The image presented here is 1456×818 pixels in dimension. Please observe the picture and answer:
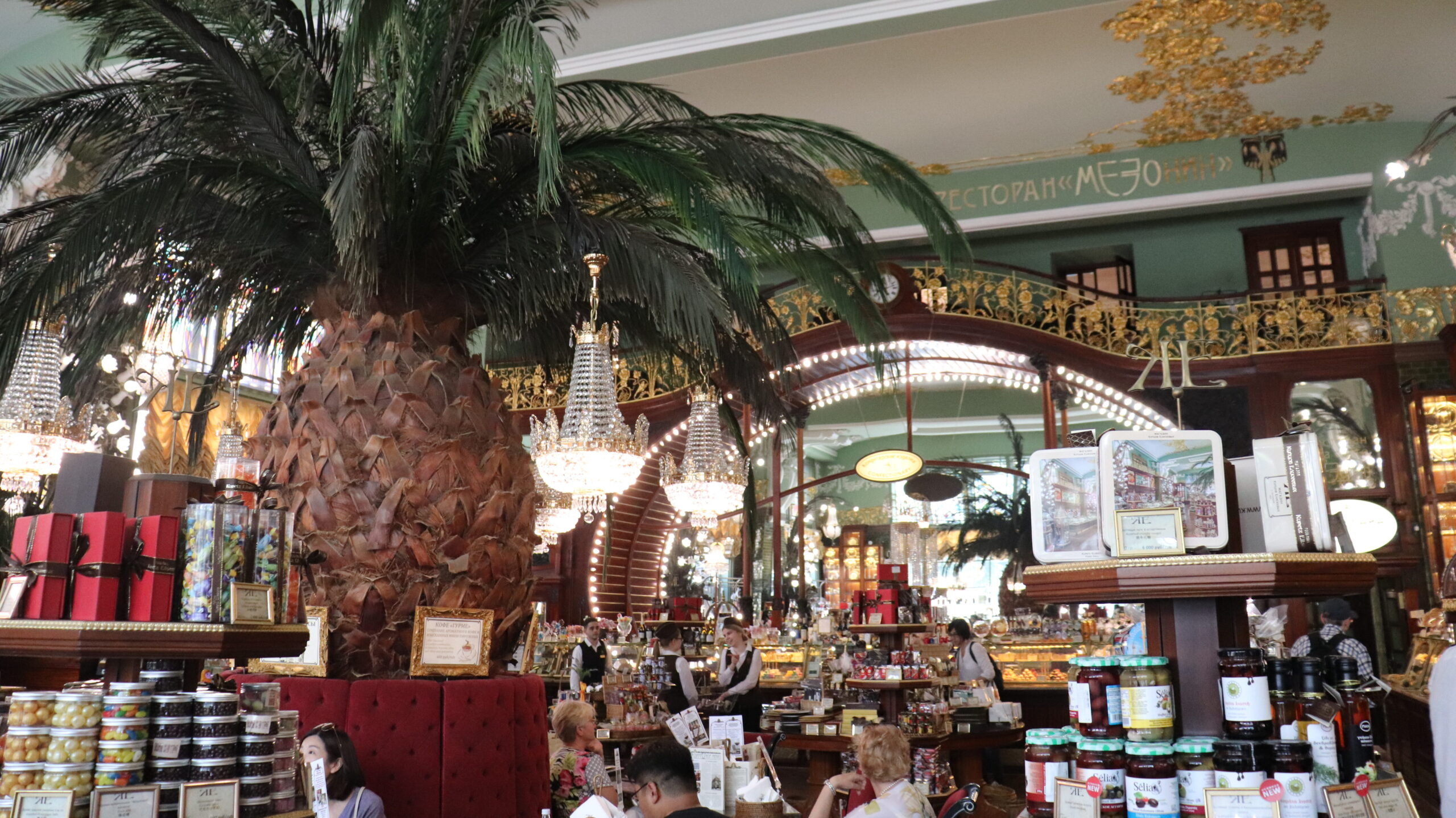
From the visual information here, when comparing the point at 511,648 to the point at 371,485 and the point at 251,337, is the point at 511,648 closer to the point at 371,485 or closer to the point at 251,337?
the point at 371,485

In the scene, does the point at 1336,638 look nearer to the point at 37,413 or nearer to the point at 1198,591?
the point at 1198,591

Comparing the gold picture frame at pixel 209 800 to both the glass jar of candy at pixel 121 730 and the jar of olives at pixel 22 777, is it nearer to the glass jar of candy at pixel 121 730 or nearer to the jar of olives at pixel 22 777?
the glass jar of candy at pixel 121 730

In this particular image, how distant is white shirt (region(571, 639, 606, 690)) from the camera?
846 cm

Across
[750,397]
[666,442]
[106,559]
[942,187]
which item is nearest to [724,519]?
[666,442]

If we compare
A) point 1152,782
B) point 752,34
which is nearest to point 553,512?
point 752,34

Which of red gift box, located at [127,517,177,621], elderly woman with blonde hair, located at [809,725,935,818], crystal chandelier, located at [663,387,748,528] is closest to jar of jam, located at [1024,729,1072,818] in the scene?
elderly woman with blonde hair, located at [809,725,935,818]

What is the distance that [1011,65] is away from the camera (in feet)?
35.2

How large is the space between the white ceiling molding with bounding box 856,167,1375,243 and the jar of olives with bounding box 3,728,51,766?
10.9m

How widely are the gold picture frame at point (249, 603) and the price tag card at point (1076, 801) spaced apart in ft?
6.29

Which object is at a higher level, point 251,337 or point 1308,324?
point 1308,324

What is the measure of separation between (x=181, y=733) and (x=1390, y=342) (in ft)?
36.6

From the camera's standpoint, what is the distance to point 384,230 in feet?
14.5

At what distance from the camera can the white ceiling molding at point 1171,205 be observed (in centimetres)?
1180

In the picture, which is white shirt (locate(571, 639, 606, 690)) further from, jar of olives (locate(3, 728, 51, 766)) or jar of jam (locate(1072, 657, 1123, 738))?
jar of jam (locate(1072, 657, 1123, 738))
